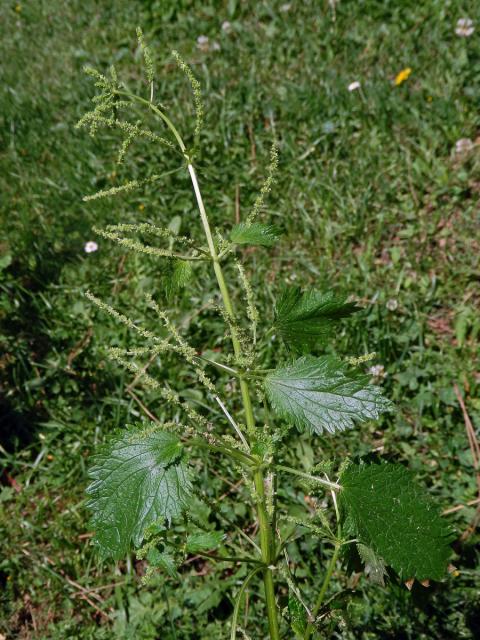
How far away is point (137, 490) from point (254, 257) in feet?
6.87

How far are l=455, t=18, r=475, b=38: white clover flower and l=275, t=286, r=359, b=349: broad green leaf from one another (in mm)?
3153

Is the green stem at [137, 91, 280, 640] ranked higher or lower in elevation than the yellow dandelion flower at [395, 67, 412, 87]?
higher

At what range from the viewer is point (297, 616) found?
136 cm

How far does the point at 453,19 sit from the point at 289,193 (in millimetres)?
1677

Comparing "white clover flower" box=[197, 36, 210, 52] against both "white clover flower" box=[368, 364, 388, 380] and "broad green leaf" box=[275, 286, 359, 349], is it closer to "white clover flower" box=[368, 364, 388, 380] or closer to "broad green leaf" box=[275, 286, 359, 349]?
"white clover flower" box=[368, 364, 388, 380]

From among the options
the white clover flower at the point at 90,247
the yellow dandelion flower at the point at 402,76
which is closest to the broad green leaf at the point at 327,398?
the white clover flower at the point at 90,247

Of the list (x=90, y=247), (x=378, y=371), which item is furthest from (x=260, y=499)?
(x=90, y=247)

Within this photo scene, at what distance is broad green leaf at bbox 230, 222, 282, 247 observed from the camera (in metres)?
1.33

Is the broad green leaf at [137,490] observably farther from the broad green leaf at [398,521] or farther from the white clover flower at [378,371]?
the white clover flower at [378,371]

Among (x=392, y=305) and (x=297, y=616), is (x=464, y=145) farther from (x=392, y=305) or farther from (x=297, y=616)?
(x=297, y=616)

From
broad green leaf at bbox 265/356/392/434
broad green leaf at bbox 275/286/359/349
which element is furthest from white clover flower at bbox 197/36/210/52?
broad green leaf at bbox 265/356/392/434

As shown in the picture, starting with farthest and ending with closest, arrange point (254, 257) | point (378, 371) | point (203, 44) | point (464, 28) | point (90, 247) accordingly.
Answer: point (203, 44), point (464, 28), point (90, 247), point (254, 257), point (378, 371)

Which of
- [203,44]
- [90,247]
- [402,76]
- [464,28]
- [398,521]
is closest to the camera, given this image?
[398,521]

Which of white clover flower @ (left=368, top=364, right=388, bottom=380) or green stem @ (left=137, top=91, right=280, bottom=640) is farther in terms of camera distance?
white clover flower @ (left=368, top=364, right=388, bottom=380)
